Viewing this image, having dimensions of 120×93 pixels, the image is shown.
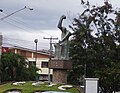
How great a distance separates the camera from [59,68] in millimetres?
26375

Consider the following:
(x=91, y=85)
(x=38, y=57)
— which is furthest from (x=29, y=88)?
(x=38, y=57)

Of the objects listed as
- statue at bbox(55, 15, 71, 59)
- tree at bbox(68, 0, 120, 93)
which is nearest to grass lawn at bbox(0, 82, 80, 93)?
statue at bbox(55, 15, 71, 59)

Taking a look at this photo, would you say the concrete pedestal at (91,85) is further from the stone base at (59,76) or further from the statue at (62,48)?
the statue at (62,48)

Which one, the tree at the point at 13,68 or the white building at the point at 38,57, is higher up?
the white building at the point at 38,57

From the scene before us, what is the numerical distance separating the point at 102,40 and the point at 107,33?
2.75 feet

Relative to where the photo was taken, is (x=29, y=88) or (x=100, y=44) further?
(x=100, y=44)

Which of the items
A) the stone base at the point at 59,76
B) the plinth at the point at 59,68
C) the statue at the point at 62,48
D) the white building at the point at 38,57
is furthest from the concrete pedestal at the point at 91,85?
the white building at the point at 38,57

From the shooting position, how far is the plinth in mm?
26266

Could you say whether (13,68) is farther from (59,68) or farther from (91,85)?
(91,85)

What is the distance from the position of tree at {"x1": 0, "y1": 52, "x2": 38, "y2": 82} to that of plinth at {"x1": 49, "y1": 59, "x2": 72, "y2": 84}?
1963 cm

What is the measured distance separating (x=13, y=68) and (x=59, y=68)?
22.6m

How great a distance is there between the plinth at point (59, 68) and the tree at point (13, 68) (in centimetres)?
1963

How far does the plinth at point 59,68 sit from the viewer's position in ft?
86.2

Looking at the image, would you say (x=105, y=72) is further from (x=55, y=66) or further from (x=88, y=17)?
(x=55, y=66)
